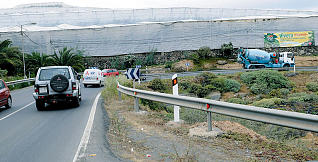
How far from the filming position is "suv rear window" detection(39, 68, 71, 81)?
14.3 m

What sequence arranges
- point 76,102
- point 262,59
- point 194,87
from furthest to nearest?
1. point 262,59
2. point 194,87
3. point 76,102

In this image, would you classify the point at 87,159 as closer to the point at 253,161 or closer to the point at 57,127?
the point at 253,161

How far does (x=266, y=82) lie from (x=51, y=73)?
67.5 ft

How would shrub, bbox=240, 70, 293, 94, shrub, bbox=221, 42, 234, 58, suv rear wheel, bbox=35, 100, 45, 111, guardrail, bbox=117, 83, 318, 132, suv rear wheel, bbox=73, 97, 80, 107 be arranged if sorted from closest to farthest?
guardrail, bbox=117, 83, 318, 132, suv rear wheel, bbox=35, 100, 45, 111, suv rear wheel, bbox=73, 97, 80, 107, shrub, bbox=240, 70, 293, 94, shrub, bbox=221, 42, 234, 58

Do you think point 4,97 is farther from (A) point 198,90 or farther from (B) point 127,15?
(B) point 127,15

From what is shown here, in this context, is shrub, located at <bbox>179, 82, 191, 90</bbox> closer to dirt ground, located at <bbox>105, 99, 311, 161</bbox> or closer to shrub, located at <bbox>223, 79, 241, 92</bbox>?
shrub, located at <bbox>223, 79, 241, 92</bbox>

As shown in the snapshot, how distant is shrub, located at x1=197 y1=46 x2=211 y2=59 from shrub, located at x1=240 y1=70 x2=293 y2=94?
594 inches

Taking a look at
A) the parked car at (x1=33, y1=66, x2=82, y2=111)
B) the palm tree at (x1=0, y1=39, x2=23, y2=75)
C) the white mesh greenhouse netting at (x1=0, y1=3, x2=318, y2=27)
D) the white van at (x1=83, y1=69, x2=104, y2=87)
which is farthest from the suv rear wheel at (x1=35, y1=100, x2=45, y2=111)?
the white mesh greenhouse netting at (x1=0, y1=3, x2=318, y2=27)

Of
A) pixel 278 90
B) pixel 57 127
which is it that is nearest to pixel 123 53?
pixel 278 90

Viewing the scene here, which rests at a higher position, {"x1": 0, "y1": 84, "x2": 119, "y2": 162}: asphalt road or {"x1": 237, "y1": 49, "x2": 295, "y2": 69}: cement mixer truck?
{"x1": 237, "y1": 49, "x2": 295, "y2": 69}: cement mixer truck

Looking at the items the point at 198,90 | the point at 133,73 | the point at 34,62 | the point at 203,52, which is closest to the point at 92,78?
the point at 198,90

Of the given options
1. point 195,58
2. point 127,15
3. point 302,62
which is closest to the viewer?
point 302,62

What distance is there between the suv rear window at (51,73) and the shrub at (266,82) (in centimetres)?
1850

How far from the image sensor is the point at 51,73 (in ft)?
47.6
